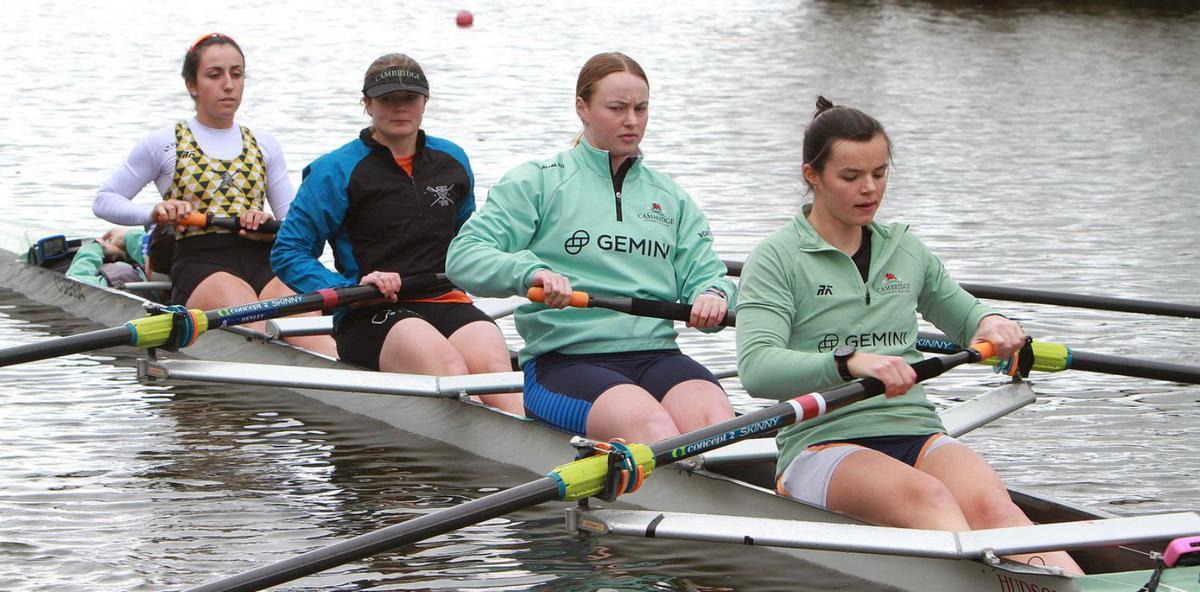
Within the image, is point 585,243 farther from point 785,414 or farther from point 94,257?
point 94,257

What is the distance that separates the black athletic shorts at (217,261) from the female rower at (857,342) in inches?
145

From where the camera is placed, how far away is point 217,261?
7918 millimetres

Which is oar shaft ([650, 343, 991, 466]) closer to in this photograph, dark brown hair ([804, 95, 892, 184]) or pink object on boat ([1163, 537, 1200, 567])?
dark brown hair ([804, 95, 892, 184])

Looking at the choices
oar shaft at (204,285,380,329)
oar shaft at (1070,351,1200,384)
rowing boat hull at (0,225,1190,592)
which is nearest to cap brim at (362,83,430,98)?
oar shaft at (204,285,380,329)

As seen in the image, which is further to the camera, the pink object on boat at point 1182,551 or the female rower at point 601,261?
the female rower at point 601,261

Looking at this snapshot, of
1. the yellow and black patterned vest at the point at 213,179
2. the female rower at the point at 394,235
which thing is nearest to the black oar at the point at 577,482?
the female rower at the point at 394,235

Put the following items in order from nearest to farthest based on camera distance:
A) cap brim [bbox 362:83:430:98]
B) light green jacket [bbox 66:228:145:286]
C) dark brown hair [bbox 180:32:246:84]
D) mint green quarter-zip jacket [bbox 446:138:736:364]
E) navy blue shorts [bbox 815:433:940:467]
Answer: navy blue shorts [bbox 815:433:940:467] < mint green quarter-zip jacket [bbox 446:138:736:364] < cap brim [bbox 362:83:430:98] < dark brown hair [bbox 180:32:246:84] < light green jacket [bbox 66:228:145:286]

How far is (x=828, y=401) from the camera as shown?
4.64m

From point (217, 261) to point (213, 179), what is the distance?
0.39 m

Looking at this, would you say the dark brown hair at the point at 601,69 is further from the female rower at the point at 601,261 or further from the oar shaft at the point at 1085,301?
the oar shaft at the point at 1085,301

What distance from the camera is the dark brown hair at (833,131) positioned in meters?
4.68

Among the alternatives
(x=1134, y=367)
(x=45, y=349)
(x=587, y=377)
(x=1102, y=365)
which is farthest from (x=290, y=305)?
(x=1134, y=367)

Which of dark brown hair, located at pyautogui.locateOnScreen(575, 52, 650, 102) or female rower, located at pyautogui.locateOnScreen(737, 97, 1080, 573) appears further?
dark brown hair, located at pyautogui.locateOnScreen(575, 52, 650, 102)

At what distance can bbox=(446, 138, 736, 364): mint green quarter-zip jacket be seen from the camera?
18.7 feet
